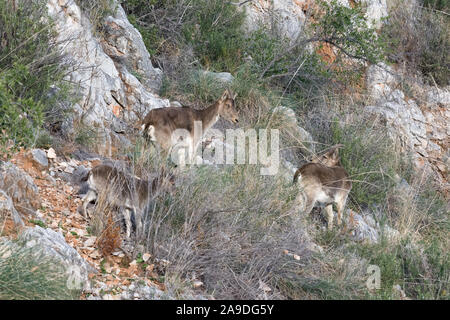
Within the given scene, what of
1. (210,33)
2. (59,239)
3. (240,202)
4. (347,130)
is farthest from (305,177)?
(210,33)

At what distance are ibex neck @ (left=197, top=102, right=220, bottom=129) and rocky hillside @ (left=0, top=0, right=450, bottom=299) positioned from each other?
0.46m

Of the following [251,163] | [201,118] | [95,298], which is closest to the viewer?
[95,298]

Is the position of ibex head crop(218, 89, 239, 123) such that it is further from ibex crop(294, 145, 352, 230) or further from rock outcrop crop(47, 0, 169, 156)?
ibex crop(294, 145, 352, 230)

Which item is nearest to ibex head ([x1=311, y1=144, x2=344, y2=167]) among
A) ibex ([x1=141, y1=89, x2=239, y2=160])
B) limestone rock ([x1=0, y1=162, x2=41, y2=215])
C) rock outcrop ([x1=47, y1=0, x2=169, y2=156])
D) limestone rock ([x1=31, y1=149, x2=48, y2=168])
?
ibex ([x1=141, y1=89, x2=239, y2=160])

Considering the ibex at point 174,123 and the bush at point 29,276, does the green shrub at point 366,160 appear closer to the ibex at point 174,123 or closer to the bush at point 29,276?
the ibex at point 174,123

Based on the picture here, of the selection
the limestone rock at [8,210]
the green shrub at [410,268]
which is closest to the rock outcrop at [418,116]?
the green shrub at [410,268]

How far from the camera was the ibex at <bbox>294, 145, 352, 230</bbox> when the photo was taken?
401 inches

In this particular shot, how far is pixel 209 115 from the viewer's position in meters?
11.5

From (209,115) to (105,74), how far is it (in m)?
2.06

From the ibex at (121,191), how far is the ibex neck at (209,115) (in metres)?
3.28

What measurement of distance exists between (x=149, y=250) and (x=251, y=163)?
323 cm

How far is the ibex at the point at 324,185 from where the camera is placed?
1018 cm

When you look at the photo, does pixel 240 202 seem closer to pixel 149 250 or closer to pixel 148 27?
pixel 149 250

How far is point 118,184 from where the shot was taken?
7.86 meters
